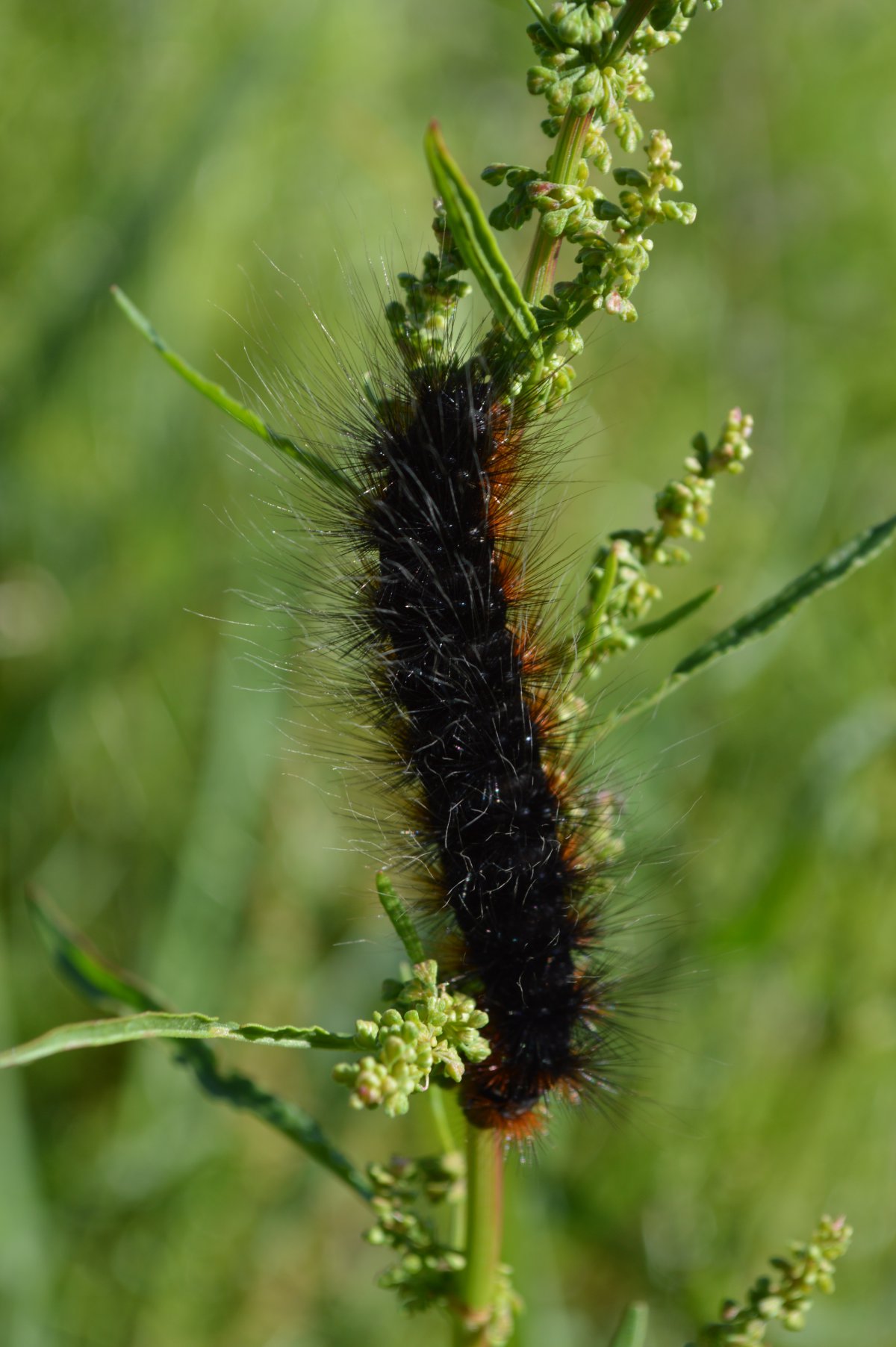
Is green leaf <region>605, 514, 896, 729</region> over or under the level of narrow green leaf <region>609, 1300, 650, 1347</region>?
over

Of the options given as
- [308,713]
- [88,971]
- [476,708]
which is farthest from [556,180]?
Result: [308,713]

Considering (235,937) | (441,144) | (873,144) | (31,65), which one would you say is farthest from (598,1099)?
(873,144)

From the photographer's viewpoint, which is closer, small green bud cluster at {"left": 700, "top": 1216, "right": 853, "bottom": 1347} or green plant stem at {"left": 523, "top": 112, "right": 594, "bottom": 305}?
green plant stem at {"left": 523, "top": 112, "right": 594, "bottom": 305}

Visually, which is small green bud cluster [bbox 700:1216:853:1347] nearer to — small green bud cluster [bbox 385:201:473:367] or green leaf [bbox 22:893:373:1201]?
green leaf [bbox 22:893:373:1201]

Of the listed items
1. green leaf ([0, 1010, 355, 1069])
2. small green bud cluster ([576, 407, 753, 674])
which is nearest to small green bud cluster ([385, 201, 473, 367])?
small green bud cluster ([576, 407, 753, 674])

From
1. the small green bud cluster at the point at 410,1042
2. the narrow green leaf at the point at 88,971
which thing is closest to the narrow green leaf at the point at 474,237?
the small green bud cluster at the point at 410,1042

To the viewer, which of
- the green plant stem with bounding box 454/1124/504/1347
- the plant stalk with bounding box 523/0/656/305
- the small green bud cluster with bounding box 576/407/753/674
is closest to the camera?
the plant stalk with bounding box 523/0/656/305

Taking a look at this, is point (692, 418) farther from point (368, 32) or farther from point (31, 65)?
point (31, 65)

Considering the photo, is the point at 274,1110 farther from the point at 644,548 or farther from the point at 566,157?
the point at 566,157
